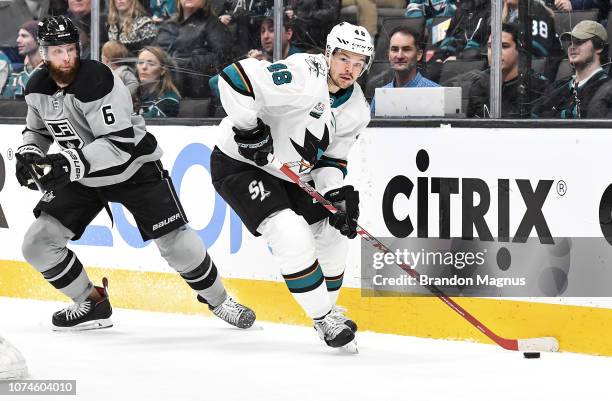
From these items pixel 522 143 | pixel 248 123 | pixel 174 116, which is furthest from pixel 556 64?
pixel 174 116

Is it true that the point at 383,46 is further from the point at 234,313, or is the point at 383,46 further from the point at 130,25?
the point at 130,25

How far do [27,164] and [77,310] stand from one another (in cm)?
65

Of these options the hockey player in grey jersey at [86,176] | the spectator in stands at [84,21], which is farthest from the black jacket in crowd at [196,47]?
the hockey player in grey jersey at [86,176]

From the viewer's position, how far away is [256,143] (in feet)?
13.2

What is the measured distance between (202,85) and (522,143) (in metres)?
Answer: 1.54

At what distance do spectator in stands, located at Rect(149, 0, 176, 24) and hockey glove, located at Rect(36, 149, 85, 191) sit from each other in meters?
1.17

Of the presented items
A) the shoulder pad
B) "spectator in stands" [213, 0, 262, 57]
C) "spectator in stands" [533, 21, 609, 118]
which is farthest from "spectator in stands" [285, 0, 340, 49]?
"spectator in stands" [533, 21, 609, 118]

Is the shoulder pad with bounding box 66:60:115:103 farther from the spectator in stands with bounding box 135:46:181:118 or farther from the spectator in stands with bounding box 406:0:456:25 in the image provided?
the spectator in stands with bounding box 406:0:456:25

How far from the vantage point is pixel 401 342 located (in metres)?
4.38

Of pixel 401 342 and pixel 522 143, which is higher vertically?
pixel 522 143

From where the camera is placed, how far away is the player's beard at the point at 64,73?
14.3ft

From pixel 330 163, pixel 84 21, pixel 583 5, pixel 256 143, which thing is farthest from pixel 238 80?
pixel 84 21

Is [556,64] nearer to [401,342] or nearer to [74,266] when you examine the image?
[401,342]

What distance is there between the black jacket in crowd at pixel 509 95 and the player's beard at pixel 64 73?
4.51 ft
